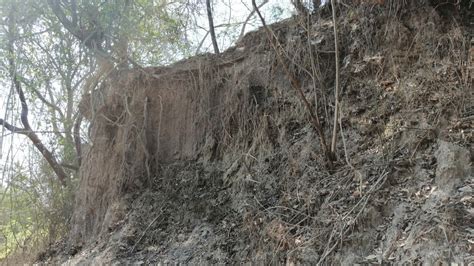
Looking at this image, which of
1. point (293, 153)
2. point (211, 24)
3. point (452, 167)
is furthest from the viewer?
point (211, 24)

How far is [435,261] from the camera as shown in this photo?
2.81m

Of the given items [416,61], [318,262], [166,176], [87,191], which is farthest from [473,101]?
[87,191]

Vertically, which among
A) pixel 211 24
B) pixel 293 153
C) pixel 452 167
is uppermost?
pixel 211 24

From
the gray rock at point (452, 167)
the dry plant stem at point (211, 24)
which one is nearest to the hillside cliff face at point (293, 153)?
the gray rock at point (452, 167)

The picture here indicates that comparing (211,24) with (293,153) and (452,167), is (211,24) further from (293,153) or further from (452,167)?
(452,167)

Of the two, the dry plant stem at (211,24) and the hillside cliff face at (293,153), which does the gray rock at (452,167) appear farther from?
the dry plant stem at (211,24)

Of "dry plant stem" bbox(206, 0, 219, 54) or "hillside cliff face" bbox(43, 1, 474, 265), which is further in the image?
"dry plant stem" bbox(206, 0, 219, 54)

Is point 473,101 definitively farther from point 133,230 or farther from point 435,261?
point 133,230

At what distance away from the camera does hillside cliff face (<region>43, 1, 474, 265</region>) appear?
11.4ft

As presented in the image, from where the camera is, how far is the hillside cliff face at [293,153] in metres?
3.46

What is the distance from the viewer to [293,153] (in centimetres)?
490

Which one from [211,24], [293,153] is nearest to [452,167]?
[293,153]

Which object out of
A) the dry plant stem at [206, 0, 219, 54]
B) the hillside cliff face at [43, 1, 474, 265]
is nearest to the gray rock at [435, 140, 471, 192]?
the hillside cliff face at [43, 1, 474, 265]

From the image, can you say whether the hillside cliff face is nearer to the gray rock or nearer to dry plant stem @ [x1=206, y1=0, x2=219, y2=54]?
the gray rock
